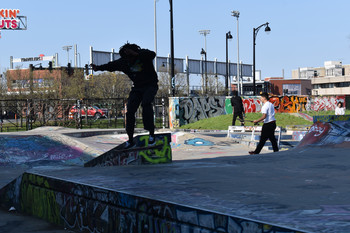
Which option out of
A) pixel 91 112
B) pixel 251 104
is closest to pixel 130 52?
pixel 91 112

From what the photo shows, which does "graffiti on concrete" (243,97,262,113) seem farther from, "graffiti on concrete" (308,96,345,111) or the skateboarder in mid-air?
the skateboarder in mid-air

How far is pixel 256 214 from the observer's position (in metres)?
2.84

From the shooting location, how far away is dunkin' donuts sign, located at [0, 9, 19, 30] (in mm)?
61625

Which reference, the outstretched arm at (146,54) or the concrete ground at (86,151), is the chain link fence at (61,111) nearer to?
the concrete ground at (86,151)

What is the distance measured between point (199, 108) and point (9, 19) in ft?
139

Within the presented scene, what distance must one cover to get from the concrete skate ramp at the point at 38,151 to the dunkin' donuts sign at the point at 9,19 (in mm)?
52637

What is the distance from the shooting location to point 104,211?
414 centimetres

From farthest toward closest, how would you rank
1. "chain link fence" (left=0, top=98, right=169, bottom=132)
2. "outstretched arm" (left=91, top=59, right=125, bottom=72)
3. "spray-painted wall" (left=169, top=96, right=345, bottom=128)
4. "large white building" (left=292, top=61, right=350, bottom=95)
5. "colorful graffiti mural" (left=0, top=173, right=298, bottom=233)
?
"large white building" (left=292, top=61, right=350, bottom=95)
"spray-painted wall" (left=169, top=96, right=345, bottom=128)
"chain link fence" (left=0, top=98, right=169, bottom=132)
"outstretched arm" (left=91, top=59, right=125, bottom=72)
"colorful graffiti mural" (left=0, top=173, right=298, bottom=233)

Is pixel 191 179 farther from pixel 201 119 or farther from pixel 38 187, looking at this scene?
pixel 201 119

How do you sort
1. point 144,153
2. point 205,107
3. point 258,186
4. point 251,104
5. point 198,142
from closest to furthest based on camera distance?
point 258,186 < point 144,153 < point 198,142 < point 205,107 < point 251,104

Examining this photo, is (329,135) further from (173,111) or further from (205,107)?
(205,107)

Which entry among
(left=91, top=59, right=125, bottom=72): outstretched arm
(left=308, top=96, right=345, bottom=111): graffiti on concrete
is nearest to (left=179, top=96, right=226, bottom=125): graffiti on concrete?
(left=308, top=96, right=345, bottom=111): graffiti on concrete

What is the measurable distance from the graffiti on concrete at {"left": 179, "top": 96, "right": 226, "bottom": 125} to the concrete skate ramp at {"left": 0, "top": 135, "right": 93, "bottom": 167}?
15311mm

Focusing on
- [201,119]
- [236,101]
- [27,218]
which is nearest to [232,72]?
[201,119]
